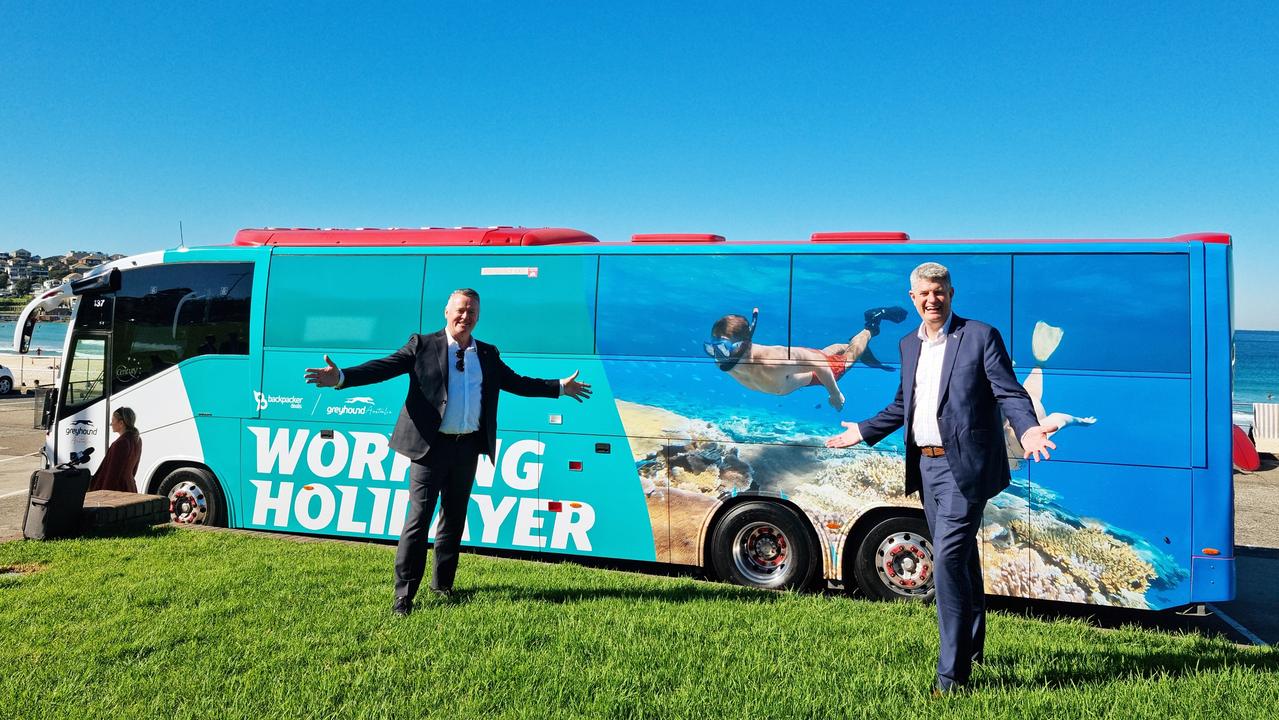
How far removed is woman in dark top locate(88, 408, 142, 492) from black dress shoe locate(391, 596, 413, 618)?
4.96 metres

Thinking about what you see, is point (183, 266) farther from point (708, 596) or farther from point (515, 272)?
point (708, 596)

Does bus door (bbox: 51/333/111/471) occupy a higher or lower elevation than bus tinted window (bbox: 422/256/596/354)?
lower

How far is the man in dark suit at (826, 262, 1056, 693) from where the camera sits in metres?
3.87

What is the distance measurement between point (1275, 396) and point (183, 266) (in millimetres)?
73091

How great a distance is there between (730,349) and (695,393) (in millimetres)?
461

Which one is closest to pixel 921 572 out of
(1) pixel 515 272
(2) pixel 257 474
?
(1) pixel 515 272

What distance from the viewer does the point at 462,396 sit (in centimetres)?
536

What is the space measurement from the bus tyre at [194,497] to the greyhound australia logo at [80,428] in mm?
1060

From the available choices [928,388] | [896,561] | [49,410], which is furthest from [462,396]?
[49,410]

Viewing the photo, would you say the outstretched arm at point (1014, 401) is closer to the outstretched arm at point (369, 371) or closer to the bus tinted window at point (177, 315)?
the outstretched arm at point (369, 371)

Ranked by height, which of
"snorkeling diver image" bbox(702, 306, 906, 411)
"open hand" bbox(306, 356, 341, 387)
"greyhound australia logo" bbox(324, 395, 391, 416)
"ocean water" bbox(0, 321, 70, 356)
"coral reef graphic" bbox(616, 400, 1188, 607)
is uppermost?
"ocean water" bbox(0, 321, 70, 356)

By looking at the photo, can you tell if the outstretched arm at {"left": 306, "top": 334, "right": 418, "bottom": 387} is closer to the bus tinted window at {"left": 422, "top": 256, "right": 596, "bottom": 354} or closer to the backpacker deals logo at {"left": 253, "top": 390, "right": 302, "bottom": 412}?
the bus tinted window at {"left": 422, "top": 256, "right": 596, "bottom": 354}

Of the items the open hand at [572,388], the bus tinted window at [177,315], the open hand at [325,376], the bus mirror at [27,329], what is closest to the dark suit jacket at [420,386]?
the open hand at [325,376]

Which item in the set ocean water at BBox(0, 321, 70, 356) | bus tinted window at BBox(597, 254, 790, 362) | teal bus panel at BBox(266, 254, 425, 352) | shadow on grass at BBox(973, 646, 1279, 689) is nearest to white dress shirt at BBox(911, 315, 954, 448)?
shadow on grass at BBox(973, 646, 1279, 689)
